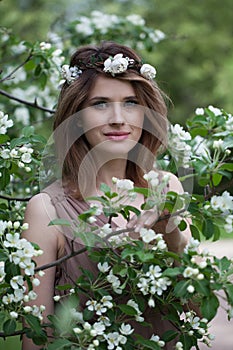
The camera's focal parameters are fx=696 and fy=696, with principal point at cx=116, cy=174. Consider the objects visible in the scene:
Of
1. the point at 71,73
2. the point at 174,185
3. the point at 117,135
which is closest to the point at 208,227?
the point at 117,135

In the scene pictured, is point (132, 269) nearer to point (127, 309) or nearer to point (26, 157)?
point (127, 309)

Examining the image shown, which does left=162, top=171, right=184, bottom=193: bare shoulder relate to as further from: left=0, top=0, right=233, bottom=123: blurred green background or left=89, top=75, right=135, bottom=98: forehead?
left=0, top=0, right=233, bottom=123: blurred green background

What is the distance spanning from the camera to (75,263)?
2.08m

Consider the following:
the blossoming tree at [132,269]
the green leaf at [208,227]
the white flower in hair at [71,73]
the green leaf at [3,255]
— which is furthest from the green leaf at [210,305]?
the white flower in hair at [71,73]

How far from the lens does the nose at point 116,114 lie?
6.82ft

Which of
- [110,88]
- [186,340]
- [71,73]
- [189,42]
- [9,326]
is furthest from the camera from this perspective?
[189,42]

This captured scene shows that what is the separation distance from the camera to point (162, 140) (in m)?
2.32

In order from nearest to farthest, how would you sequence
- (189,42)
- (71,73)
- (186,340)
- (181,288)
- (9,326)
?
(181,288)
(9,326)
(186,340)
(71,73)
(189,42)

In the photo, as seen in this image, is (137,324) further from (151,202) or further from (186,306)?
(151,202)

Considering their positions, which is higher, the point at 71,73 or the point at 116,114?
the point at 71,73

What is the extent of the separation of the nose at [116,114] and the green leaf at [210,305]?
0.65 m

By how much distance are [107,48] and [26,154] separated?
486 mm

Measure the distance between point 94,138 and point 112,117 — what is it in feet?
0.32

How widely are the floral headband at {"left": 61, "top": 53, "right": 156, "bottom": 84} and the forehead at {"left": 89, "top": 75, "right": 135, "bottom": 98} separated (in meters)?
0.03
